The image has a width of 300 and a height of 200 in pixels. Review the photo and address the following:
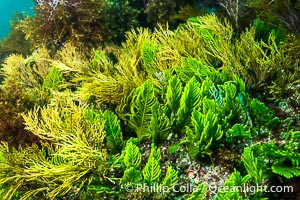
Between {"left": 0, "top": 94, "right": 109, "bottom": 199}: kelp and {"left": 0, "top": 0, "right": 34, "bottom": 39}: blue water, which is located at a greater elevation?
{"left": 0, "top": 0, "right": 34, "bottom": 39}: blue water

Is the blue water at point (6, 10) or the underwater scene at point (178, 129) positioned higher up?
the blue water at point (6, 10)

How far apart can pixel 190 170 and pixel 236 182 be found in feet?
2.26

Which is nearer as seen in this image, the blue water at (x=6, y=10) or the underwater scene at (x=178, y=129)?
the underwater scene at (x=178, y=129)

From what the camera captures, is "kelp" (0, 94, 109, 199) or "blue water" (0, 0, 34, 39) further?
"blue water" (0, 0, 34, 39)

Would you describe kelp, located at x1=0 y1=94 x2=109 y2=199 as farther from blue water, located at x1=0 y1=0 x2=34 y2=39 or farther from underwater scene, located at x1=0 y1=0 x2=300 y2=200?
blue water, located at x1=0 y1=0 x2=34 y2=39

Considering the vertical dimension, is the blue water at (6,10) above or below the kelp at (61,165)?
above

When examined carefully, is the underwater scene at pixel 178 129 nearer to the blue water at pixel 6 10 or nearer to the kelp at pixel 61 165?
the kelp at pixel 61 165

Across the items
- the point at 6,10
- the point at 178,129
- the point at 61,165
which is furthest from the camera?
the point at 6,10

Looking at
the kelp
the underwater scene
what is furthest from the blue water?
the kelp

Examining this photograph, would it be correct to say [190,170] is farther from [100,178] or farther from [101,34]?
[101,34]

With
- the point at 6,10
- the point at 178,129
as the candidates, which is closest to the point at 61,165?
the point at 178,129

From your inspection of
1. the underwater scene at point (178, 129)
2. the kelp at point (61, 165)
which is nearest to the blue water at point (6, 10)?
the underwater scene at point (178, 129)

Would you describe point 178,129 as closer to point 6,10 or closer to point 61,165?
point 61,165

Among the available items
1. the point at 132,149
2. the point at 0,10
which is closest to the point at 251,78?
the point at 132,149
